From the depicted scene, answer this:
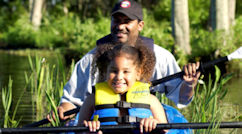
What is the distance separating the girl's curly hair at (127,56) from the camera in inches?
149

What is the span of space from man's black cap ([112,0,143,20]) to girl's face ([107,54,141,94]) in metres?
0.79

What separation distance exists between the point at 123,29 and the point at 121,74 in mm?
870

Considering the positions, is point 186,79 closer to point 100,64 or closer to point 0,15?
point 100,64

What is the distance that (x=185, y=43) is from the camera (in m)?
13.2

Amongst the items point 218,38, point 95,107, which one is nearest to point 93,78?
point 95,107

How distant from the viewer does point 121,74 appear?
3682mm

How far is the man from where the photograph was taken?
14.6 ft

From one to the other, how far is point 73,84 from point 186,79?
3.52 feet

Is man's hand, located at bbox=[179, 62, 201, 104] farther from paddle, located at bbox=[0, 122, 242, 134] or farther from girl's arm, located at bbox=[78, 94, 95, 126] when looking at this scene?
girl's arm, located at bbox=[78, 94, 95, 126]

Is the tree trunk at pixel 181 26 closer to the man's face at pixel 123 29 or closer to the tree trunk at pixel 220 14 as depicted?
the tree trunk at pixel 220 14

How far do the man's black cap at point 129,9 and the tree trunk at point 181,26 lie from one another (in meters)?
8.54

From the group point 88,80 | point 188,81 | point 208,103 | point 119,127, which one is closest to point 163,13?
point 88,80

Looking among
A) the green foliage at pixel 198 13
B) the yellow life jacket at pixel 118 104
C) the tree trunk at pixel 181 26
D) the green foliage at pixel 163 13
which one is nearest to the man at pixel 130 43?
the yellow life jacket at pixel 118 104

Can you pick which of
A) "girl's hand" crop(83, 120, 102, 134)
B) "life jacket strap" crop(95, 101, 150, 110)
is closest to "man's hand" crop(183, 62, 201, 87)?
"life jacket strap" crop(95, 101, 150, 110)
